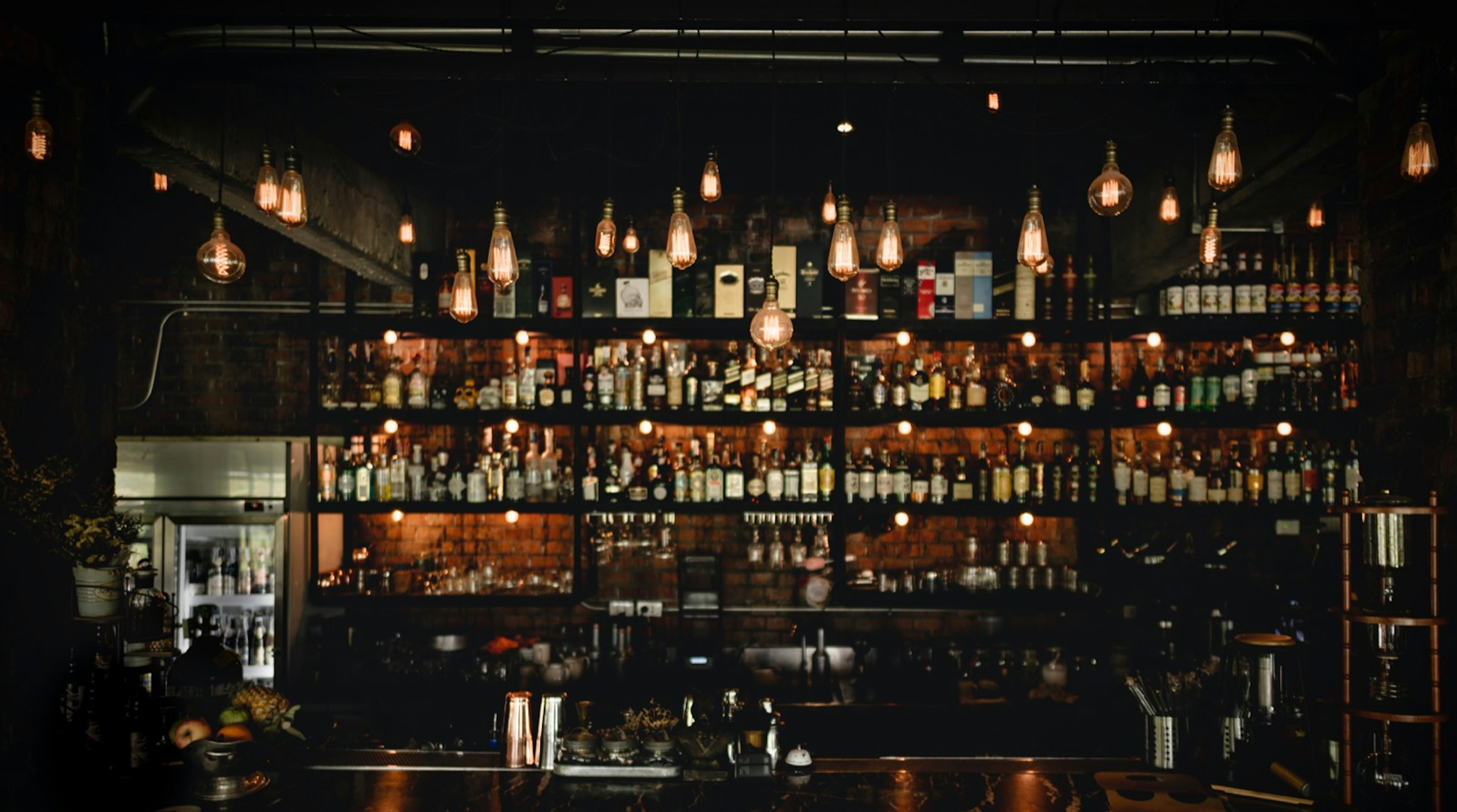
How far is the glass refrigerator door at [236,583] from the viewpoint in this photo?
5.23 meters

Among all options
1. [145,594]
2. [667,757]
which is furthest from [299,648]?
[667,757]

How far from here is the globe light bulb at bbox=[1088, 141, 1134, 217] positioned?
2627 mm

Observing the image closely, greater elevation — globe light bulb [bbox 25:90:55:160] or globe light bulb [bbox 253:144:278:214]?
globe light bulb [bbox 25:90:55:160]

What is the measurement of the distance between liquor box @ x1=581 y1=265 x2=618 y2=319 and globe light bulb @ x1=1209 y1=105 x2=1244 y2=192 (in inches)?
125

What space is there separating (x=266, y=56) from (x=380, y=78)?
36 cm

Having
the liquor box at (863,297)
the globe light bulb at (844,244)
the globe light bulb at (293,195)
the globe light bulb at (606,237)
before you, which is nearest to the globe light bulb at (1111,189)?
the globe light bulb at (844,244)

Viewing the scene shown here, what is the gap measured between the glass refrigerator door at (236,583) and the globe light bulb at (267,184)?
2.99m

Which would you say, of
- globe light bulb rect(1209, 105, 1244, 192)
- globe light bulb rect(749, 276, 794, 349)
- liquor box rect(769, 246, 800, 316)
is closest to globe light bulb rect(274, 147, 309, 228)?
globe light bulb rect(749, 276, 794, 349)

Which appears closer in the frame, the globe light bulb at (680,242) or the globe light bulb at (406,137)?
the globe light bulb at (680,242)

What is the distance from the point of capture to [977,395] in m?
5.12

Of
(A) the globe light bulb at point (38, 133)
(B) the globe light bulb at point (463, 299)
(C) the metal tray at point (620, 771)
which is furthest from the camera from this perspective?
(B) the globe light bulb at point (463, 299)

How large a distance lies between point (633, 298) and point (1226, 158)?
3.15m

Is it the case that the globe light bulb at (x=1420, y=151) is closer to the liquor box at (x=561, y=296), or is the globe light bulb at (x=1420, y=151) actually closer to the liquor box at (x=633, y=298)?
the liquor box at (x=633, y=298)

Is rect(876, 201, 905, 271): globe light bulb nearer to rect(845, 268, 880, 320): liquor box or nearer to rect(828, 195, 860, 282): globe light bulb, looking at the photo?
rect(828, 195, 860, 282): globe light bulb
